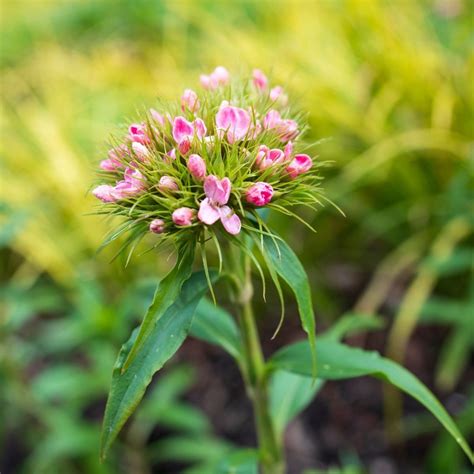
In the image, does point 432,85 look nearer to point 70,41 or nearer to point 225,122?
point 225,122

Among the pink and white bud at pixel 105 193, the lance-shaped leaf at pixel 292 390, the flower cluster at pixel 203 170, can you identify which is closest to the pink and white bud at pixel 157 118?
the flower cluster at pixel 203 170

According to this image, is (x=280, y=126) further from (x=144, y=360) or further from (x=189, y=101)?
(x=144, y=360)

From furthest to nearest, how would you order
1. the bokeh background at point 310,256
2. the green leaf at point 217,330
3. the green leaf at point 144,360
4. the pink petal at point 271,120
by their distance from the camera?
the bokeh background at point 310,256 < the green leaf at point 217,330 < the pink petal at point 271,120 < the green leaf at point 144,360

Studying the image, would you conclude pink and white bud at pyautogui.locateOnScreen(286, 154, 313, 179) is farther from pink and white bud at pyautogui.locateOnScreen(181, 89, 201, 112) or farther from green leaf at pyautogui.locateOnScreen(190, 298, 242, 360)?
green leaf at pyautogui.locateOnScreen(190, 298, 242, 360)

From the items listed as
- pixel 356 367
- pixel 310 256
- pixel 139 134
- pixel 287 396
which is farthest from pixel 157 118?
pixel 310 256

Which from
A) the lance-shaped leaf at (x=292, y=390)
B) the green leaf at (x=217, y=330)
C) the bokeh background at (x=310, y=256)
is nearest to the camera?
the green leaf at (x=217, y=330)

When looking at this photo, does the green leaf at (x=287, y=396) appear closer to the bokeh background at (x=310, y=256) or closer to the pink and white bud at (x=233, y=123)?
the bokeh background at (x=310, y=256)
